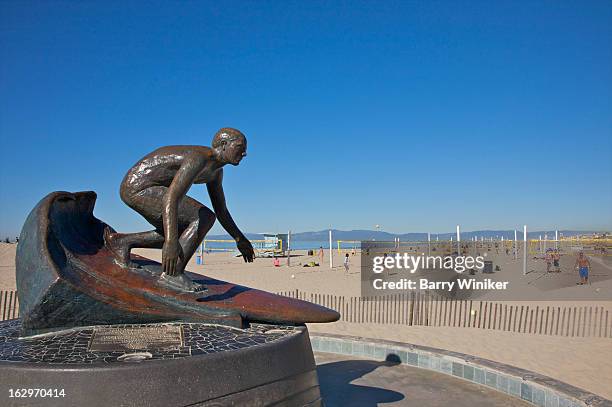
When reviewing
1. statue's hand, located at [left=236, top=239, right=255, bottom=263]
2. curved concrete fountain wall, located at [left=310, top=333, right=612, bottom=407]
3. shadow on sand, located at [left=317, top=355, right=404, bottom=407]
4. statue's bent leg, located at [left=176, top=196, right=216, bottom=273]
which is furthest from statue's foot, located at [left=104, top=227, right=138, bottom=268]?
curved concrete fountain wall, located at [left=310, top=333, right=612, bottom=407]

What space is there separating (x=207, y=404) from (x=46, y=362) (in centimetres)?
114

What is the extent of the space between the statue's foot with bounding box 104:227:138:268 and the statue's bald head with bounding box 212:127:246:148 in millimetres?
1390

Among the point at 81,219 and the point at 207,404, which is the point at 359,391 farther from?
the point at 81,219

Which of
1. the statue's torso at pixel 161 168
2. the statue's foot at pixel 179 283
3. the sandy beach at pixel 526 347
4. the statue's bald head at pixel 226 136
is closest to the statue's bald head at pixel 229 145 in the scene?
the statue's bald head at pixel 226 136

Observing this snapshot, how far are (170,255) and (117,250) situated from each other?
84cm

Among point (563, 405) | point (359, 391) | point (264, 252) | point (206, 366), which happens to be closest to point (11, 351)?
point (206, 366)

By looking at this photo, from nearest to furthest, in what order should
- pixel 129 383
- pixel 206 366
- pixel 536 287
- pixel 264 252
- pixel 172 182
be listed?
pixel 129 383
pixel 206 366
pixel 172 182
pixel 536 287
pixel 264 252

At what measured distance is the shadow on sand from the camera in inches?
231

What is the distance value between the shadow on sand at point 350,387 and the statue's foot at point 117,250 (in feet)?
9.30

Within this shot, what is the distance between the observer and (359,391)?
623cm

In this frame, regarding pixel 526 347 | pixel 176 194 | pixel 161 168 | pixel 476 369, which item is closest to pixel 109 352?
pixel 176 194

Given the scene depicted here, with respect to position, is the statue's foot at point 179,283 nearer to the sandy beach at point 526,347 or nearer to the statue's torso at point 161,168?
the statue's torso at point 161,168

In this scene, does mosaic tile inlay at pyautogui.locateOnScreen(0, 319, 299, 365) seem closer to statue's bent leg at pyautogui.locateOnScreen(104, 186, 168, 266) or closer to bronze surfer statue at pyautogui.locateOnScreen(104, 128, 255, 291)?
bronze surfer statue at pyautogui.locateOnScreen(104, 128, 255, 291)

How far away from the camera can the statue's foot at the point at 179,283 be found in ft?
15.2
